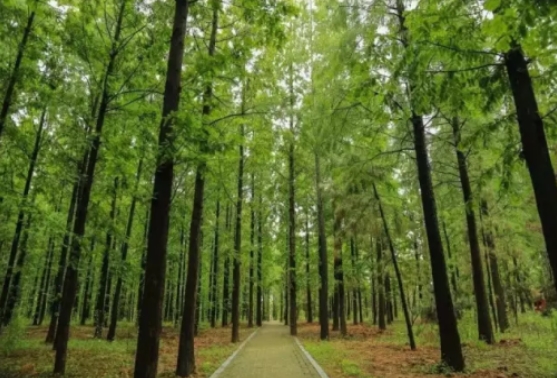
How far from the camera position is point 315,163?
818 inches

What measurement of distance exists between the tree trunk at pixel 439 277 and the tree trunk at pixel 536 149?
14.8 ft

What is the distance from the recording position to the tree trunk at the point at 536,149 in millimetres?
4887

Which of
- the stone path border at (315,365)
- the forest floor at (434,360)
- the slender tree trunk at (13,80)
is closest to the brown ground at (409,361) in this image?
the forest floor at (434,360)

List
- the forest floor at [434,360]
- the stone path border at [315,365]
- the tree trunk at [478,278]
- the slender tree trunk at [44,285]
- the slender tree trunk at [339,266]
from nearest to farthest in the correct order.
Result: 1. the forest floor at [434,360]
2. the stone path border at [315,365]
3. the tree trunk at [478,278]
4. the slender tree trunk at [339,266]
5. the slender tree trunk at [44,285]

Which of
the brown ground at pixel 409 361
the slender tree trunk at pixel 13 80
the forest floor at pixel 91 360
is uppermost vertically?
the slender tree trunk at pixel 13 80

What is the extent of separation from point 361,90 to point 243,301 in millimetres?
42033

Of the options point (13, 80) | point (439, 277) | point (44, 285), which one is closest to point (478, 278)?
point (439, 277)

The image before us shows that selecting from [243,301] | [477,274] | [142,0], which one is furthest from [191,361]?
[243,301]

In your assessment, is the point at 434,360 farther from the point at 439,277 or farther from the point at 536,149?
the point at 536,149

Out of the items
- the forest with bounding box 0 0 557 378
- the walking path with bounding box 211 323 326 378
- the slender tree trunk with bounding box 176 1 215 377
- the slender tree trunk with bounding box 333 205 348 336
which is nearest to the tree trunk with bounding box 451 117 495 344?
the forest with bounding box 0 0 557 378

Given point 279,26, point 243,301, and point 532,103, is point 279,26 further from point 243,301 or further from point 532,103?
point 243,301

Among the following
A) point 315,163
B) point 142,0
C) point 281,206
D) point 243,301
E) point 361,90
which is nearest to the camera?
point 361,90

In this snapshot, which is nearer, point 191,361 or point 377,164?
point 191,361

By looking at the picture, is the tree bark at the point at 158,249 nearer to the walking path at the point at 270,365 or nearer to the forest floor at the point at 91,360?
the walking path at the point at 270,365
